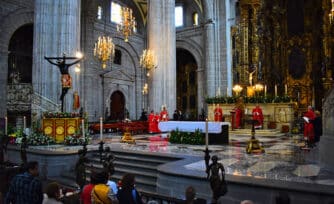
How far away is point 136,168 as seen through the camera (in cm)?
850

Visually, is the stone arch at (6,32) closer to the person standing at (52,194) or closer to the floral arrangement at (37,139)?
the floral arrangement at (37,139)

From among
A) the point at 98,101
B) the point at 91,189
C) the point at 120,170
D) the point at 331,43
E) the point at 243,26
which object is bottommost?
the point at 120,170

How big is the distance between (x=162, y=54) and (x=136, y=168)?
11383 millimetres

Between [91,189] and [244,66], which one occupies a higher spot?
[244,66]

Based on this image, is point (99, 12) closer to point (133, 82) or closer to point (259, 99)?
point (133, 82)

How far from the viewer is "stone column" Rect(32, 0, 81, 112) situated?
1442 cm

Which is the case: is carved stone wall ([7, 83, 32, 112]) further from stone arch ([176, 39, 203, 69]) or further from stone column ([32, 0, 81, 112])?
stone arch ([176, 39, 203, 69])

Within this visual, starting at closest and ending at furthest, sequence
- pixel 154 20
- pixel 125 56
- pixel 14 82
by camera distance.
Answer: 1. pixel 154 20
2. pixel 14 82
3. pixel 125 56

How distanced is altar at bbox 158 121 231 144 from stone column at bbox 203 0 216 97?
1519cm

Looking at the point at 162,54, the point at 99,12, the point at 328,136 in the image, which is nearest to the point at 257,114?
the point at 162,54

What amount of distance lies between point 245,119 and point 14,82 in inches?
632

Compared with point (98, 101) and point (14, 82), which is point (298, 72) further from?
point (14, 82)

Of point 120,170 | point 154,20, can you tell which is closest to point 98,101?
point 154,20

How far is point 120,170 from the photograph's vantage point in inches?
336
